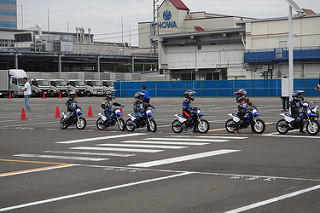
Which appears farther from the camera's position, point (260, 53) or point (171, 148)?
point (260, 53)

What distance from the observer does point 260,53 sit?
2643 inches

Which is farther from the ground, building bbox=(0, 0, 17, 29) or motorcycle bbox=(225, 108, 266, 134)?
building bbox=(0, 0, 17, 29)

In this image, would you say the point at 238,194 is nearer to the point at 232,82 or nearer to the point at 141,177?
the point at 141,177

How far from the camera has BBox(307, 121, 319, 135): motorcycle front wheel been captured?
666 inches

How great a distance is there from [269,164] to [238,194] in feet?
10.9

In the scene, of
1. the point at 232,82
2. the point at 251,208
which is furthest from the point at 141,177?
the point at 232,82

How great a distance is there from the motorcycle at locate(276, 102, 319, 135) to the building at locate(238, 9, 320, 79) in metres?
48.1

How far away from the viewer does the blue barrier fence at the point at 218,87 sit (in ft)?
184

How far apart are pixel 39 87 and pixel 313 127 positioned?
56183 millimetres

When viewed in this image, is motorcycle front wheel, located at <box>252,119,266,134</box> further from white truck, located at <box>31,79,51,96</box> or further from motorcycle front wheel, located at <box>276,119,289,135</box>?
white truck, located at <box>31,79,51,96</box>

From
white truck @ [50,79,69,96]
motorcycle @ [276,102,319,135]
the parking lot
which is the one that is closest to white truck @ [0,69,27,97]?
white truck @ [50,79,69,96]

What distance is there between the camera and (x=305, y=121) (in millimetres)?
17406

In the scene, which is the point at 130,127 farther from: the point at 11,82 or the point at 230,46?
the point at 230,46

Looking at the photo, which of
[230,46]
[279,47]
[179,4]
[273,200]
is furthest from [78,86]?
[273,200]
